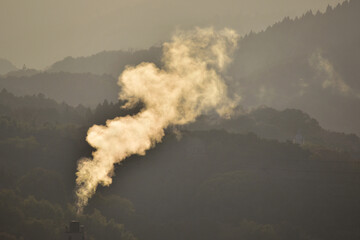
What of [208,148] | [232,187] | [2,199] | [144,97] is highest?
[208,148]

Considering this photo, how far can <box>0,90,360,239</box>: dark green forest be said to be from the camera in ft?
388

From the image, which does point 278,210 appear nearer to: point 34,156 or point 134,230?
point 134,230

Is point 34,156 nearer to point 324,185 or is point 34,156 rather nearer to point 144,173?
point 144,173

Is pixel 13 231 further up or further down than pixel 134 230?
further down

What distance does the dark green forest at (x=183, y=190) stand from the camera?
118375mm

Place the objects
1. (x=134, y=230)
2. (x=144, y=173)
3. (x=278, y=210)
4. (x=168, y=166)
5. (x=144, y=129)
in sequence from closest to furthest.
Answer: (x=144, y=129) → (x=134, y=230) → (x=278, y=210) → (x=144, y=173) → (x=168, y=166)

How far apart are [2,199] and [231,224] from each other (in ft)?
164

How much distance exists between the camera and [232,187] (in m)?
162

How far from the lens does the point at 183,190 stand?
169 metres

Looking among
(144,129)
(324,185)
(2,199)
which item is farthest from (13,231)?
(324,185)

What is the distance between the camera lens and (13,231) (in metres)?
96.2

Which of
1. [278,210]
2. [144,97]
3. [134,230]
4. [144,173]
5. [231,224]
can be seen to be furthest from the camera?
[144,173]

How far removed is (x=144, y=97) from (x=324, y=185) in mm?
73444

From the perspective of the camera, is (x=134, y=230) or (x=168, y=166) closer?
(x=134, y=230)
